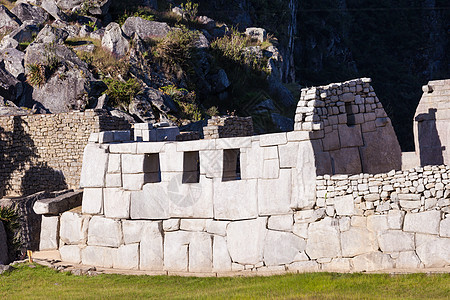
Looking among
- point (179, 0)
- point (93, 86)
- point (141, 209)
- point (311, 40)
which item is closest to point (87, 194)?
point (141, 209)

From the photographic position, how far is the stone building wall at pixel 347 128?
12344mm

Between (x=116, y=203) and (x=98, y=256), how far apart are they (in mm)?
1178

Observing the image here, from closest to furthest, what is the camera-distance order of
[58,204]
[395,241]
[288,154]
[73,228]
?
1. [395,241]
2. [288,154]
3. [73,228]
4. [58,204]

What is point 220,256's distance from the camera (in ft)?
42.7

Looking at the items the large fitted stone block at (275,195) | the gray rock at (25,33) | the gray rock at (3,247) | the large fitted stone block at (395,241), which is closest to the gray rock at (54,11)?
the gray rock at (25,33)

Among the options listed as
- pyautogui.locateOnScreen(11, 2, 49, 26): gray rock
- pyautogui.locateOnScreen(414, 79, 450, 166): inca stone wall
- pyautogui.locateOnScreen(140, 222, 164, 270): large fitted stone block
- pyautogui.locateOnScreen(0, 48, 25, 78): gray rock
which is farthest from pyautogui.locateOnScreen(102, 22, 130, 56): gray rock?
pyautogui.locateOnScreen(414, 79, 450, 166): inca stone wall

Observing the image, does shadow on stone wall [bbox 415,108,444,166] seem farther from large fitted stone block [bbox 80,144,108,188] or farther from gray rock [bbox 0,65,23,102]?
gray rock [bbox 0,65,23,102]

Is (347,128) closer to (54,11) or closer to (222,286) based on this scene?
(222,286)

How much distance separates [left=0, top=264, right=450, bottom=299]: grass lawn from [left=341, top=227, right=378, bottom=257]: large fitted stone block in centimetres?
50

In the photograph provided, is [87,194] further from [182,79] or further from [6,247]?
[182,79]

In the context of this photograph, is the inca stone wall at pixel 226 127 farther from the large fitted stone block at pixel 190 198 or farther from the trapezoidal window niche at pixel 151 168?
the large fitted stone block at pixel 190 198

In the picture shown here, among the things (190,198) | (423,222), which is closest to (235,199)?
(190,198)

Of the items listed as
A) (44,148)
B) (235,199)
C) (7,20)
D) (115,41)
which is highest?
(7,20)

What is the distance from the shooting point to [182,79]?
31766 mm
